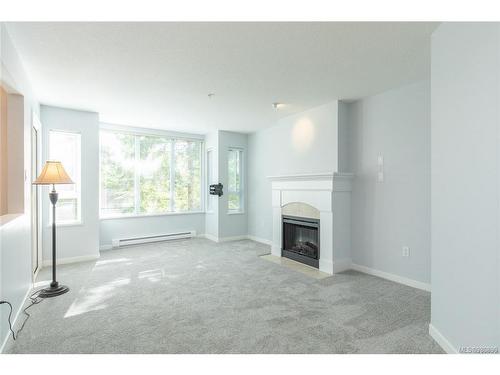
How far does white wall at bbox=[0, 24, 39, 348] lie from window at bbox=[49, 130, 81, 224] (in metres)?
1.28

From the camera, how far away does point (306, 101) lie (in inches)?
156

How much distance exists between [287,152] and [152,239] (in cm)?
341

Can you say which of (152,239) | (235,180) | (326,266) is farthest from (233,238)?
(326,266)

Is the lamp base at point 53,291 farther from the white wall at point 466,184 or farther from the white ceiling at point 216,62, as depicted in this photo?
the white wall at point 466,184

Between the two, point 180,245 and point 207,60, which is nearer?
point 207,60

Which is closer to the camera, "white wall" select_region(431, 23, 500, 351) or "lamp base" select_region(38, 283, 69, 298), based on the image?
"white wall" select_region(431, 23, 500, 351)

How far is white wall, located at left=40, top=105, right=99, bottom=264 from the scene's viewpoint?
4.21 meters

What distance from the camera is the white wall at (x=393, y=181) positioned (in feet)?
10.5

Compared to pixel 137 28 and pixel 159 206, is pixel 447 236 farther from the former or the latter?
pixel 159 206

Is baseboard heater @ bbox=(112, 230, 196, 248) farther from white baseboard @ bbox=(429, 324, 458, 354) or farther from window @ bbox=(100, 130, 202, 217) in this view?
white baseboard @ bbox=(429, 324, 458, 354)

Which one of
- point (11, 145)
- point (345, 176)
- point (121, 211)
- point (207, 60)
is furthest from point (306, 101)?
point (121, 211)

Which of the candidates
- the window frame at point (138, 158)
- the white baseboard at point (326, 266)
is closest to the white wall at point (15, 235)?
the window frame at point (138, 158)

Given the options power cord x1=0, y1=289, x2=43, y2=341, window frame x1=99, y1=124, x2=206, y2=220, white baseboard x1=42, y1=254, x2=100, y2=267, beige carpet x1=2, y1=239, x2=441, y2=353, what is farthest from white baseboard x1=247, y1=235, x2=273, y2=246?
power cord x1=0, y1=289, x2=43, y2=341
